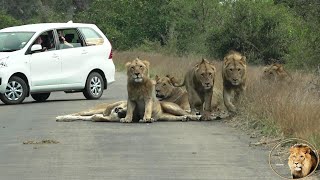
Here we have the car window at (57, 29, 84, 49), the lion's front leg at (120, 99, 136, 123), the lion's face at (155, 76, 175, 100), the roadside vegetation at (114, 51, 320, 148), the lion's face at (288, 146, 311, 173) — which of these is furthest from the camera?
the car window at (57, 29, 84, 49)

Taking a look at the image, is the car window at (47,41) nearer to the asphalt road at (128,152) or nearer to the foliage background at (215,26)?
the asphalt road at (128,152)

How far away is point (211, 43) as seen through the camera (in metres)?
39.5

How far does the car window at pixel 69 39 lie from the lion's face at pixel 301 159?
15.2 m

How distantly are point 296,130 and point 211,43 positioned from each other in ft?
89.5

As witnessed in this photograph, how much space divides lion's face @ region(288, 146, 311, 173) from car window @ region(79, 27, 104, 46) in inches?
622

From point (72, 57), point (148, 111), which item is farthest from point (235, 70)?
point (72, 57)

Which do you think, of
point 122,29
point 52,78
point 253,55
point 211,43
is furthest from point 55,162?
point 122,29

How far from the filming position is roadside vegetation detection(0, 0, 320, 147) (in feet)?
46.8

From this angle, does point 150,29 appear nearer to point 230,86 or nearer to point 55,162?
point 230,86

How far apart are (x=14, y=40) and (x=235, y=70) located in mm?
7566

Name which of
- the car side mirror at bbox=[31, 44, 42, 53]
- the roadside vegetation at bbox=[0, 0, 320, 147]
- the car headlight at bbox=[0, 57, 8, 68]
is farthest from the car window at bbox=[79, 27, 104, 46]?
the roadside vegetation at bbox=[0, 0, 320, 147]

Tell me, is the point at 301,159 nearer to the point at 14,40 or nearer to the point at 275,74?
the point at 275,74

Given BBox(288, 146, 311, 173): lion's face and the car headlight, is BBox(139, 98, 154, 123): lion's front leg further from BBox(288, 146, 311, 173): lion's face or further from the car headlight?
BBox(288, 146, 311, 173): lion's face

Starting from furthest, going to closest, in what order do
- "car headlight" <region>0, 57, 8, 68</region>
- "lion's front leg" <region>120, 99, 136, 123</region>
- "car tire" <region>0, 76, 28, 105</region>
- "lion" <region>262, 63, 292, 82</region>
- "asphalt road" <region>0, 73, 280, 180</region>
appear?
"car tire" <region>0, 76, 28, 105</region>, "car headlight" <region>0, 57, 8, 68</region>, "lion" <region>262, 63, 292, 82</region>, "lion's front leg" <region>120, 99, 136, 123</region>, "asphalt road" <region>0, 73, 280, 180</region>
